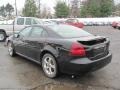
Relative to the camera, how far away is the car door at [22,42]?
22.4 feet

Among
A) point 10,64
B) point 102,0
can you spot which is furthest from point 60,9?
point 10,64

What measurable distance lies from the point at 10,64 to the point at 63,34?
94.4 inches

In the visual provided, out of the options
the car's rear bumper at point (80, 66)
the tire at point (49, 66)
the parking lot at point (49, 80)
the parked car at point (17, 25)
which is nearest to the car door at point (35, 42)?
the tire at point (49, 66)

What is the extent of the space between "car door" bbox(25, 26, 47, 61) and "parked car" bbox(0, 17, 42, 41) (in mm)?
6572

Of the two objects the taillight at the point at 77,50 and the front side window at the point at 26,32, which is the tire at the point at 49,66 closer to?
the taillight at the point at 77,50

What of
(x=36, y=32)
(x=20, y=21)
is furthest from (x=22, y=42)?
(x=20, y=21)

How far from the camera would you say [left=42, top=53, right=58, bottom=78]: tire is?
5409 millimetres

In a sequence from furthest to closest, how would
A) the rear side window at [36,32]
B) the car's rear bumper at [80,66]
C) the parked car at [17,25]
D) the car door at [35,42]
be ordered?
the parked car at [17,25] → the rear side window at [36,32] → the car door at [35,42] → the car's rear bumper at [80,66]

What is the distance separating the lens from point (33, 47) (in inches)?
246

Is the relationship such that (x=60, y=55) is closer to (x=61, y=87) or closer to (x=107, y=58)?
(x=61, y=87)

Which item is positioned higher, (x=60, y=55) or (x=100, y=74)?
(x=60, y=55)

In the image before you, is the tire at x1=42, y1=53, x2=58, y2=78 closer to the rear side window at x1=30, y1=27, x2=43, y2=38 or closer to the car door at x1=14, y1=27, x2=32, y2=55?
the rear side window at x1=30, y1=27, x2=43, y2=38

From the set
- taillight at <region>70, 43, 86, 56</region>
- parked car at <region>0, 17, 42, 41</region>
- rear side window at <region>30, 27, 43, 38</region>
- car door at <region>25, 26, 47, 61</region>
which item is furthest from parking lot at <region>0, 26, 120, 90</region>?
parked car at <region>0, 17, 42, 41</region>

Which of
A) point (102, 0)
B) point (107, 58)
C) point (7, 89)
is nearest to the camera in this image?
point (7, 89)
